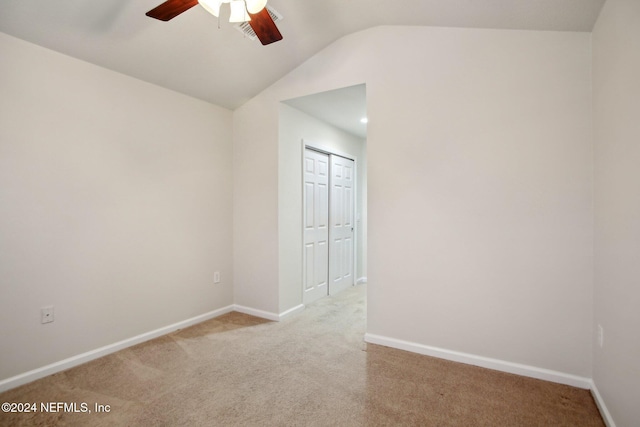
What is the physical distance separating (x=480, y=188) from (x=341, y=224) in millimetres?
2356

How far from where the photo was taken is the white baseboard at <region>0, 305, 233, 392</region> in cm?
201

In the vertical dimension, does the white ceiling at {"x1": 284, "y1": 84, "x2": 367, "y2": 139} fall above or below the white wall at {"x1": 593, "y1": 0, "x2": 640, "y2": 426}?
above

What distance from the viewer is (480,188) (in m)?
2.27

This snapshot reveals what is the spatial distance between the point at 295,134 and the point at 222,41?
3.91ft

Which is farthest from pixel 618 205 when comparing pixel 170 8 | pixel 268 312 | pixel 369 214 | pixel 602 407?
pixel 268 312

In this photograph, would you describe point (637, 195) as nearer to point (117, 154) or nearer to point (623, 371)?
point (623, 371)

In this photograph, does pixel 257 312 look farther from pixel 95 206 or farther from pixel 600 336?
pixel 600 336

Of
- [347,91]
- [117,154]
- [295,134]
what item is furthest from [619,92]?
[117,154]

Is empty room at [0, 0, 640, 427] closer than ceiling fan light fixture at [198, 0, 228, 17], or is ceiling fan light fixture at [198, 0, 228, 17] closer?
ceiling fan light fixture at [198, 0, 228, 17]

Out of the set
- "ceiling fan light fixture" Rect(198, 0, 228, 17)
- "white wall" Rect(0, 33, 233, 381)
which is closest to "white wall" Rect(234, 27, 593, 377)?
"ceiling fan light fixture" Rect(198, 0, 228, 17)

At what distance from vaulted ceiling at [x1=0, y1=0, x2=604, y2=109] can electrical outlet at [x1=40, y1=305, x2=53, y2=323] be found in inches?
72.8

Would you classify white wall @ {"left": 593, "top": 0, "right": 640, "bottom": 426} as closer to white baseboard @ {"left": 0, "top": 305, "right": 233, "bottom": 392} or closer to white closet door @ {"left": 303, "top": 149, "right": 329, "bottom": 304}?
white closet door @ {"left": 303, "top": 149, "right": 329, "bottom": 304}

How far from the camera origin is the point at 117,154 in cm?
254

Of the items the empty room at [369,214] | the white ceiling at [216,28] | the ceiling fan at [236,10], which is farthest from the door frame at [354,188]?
the ceiling fan at [236,10]
